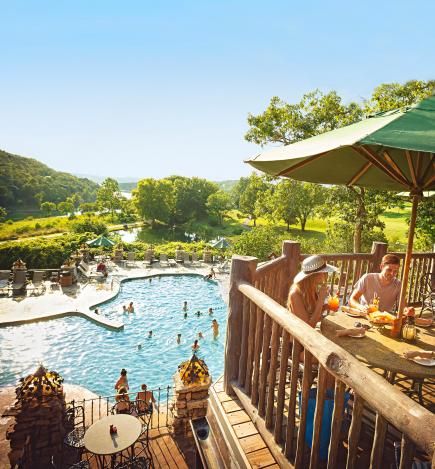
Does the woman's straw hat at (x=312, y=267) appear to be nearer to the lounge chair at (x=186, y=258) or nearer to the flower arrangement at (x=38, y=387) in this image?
the flower arrangement at (x=38, y=387)

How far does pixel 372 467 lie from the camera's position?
151 centimetres

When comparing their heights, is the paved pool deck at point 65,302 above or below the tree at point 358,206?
below

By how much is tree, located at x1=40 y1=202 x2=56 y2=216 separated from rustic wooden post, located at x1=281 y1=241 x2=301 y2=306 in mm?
97251

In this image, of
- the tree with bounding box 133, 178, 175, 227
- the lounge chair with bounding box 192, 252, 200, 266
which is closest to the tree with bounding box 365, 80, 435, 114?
the lounge chair with bounding box 192, 252, 200, 266

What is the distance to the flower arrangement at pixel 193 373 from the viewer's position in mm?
7253

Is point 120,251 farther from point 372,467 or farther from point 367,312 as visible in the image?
point 372,467

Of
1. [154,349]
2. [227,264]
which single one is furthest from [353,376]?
[227,264]

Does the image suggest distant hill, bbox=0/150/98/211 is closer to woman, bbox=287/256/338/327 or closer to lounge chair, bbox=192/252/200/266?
lounge chair, bbox=192/252/200/266

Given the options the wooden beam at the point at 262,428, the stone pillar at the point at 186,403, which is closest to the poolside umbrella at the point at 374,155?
the wooden beam at the point at 262,428

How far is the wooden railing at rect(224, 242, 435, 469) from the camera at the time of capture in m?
1.37

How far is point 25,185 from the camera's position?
93062mm

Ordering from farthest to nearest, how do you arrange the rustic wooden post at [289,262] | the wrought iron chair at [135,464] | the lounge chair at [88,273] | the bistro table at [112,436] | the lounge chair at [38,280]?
the lounge chair at [88,273] → the lounge chair at [38,280] → the wrought iron chair at [135,464] → the bistro table at [112,436] → the rustic wooden post at [289,262]

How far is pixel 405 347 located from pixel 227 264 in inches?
994

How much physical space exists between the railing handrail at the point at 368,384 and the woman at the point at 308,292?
1.06 meters
